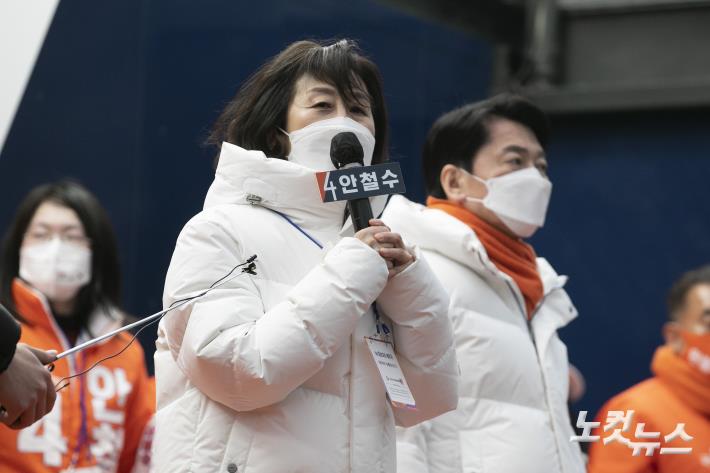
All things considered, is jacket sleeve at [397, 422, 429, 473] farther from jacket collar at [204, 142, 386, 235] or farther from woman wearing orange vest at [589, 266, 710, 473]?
woman wearing orange vest at [589, 266, 710, 473]

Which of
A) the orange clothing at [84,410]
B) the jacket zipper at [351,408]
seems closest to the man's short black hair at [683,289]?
the orange clothing at [84,410]

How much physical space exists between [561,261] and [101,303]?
13.3ft

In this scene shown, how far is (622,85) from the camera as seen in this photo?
859 cm

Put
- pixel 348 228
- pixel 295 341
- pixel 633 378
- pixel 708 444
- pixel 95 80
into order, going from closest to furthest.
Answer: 1. pixel 295 341
2. pixel 348 228
3. pixel 708 444
4. pixel 95 80
5. pixel 633 378

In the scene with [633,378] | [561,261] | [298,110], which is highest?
[298,110]

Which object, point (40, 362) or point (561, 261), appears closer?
point (40, 362)

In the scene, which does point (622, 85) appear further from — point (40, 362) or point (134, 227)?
point (40, 362)

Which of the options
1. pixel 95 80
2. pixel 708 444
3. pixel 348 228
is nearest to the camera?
pixel 348 228

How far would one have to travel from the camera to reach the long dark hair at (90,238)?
505 cm

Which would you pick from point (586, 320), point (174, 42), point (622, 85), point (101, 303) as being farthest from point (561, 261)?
point (101, 303)

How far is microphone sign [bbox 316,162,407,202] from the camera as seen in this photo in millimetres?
2947

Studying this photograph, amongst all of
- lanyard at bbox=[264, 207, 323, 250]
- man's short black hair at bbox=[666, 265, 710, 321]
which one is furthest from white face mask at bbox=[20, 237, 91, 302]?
man's short black hair at bbox=[666, 265, 710, 321]

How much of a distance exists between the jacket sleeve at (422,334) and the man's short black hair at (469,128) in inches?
52.1

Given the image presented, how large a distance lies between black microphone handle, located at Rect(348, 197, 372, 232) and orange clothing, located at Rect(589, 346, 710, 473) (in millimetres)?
2218
